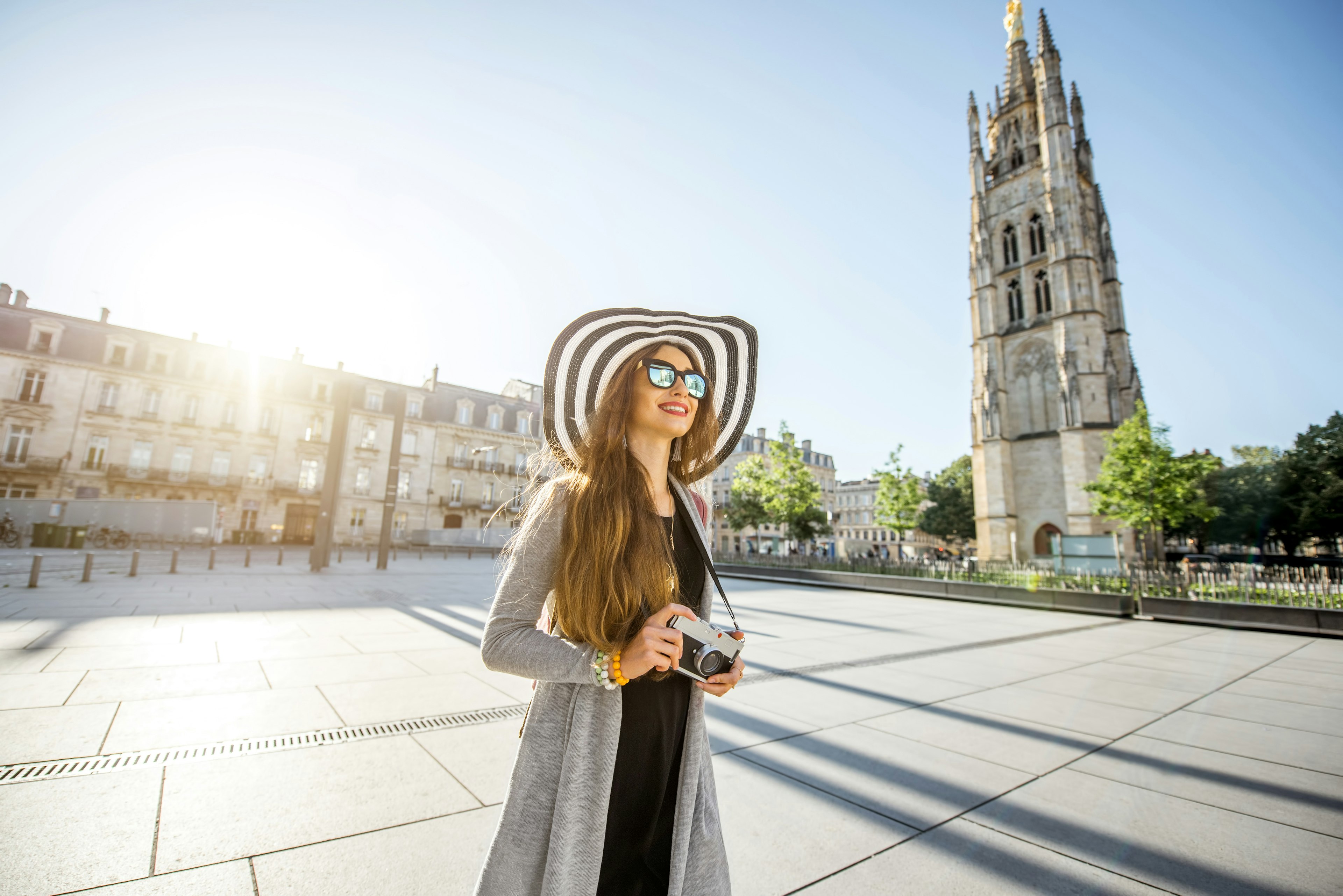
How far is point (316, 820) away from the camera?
8.89 ft

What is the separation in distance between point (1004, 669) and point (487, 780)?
6.04 metres

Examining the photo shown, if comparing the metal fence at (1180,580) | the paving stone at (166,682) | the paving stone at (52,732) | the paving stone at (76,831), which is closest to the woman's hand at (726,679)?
the paving stone at (76,831)

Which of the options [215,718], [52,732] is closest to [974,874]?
[215,718]

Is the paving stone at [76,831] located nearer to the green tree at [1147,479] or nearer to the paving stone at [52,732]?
the paving stone at [52,732]

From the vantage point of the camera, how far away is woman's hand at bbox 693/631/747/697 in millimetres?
1342

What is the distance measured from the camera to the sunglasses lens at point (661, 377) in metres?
1.71

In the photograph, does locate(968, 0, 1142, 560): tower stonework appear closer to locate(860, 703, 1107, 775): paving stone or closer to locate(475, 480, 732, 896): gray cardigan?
locate(860, 703, 1107, 775): paving stone

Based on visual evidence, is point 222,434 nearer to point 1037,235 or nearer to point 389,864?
point 389,864

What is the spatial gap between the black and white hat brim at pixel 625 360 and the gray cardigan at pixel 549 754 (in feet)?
1.32

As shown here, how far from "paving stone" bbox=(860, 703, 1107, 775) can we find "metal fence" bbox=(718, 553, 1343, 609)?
11132mm

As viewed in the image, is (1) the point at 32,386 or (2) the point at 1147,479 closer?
(2) the point at 1147,479

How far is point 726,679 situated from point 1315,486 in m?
49.5

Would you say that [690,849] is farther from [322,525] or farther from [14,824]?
[322,525]

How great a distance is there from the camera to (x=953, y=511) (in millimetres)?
53844
